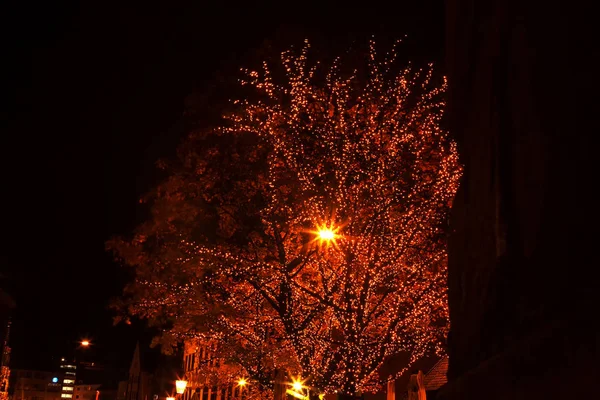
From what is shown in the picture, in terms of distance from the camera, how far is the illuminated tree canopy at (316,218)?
46.6ft

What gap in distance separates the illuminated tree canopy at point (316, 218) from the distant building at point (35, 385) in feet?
256

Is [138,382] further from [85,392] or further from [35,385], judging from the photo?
[35,385]

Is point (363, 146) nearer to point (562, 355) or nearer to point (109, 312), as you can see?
point (562, 355)

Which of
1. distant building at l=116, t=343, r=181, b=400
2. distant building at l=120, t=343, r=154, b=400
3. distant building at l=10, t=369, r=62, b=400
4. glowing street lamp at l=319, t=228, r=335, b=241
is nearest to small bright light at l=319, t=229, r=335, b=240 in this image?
glowing street lamp at l=319, t=228, r=335, b=241

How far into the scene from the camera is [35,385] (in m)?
105

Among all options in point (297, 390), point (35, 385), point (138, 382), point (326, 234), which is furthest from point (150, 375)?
point (35, 385)

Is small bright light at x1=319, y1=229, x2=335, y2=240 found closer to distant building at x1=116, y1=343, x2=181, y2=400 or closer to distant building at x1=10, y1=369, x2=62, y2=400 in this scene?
distant building at x1=116, y1=343, x2=181, y2=400

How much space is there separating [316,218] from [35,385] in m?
106

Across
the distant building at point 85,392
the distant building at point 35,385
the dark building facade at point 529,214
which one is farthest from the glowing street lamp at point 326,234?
the distant building at point 85,392

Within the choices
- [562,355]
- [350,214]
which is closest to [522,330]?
[562,355]

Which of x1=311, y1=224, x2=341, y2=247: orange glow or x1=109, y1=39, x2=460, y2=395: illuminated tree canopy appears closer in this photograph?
x1=311, y1=224, x2=341, y2=247: orange glow

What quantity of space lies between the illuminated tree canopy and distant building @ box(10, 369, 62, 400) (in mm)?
77893

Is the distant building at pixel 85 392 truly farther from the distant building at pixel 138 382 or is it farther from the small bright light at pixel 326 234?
the small bright light at pixel 326 234

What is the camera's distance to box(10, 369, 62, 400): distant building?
283 ft
